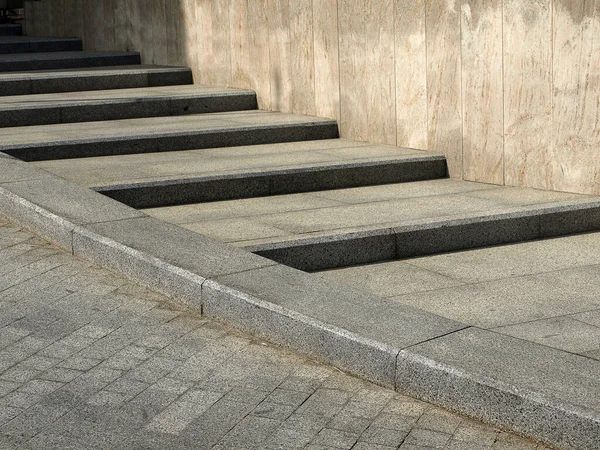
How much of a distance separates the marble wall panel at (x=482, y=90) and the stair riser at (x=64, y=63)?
5965 millimetres

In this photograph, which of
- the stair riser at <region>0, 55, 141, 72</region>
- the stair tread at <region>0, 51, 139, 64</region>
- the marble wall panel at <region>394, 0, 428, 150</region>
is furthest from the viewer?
the stair tread at <region>0, 51, 139, 64</region>

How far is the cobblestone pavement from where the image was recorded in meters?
4.11

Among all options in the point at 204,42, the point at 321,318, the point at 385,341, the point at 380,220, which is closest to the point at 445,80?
the point at 380,220

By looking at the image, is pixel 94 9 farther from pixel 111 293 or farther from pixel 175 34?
pixel 111 293

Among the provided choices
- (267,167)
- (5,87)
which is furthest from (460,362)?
(5,87)

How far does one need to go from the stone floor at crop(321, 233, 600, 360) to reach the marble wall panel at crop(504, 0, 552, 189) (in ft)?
3.03

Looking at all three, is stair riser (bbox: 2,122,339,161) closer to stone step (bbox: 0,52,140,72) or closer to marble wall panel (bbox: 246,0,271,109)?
marble wall panel (bbox: 246,0,271,109)

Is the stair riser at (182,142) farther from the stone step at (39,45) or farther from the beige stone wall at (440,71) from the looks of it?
the stone step at (39,45)

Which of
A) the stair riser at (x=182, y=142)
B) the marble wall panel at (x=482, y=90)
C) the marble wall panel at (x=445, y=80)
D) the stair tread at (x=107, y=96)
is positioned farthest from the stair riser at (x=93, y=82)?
the marble wall panel at (x=482, y=90)

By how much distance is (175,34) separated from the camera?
1267 cm

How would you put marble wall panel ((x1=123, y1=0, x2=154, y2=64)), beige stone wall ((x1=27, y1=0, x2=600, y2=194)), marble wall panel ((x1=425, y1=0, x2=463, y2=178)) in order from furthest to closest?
1. marble wall panel ((x1=123, y1=0, x2=154, y2=64))
2. marble wall panel ((x1=425, y1=0, x2=463, y2=178))
3. beige stone wall ((x1=27, y1=0, x2=600, y2=194))

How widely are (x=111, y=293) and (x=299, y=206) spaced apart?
2212mm

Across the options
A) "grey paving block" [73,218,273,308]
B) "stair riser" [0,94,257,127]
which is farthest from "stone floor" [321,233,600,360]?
"stair riser" [0,94,257,127]

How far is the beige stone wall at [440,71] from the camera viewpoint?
7578 mm
